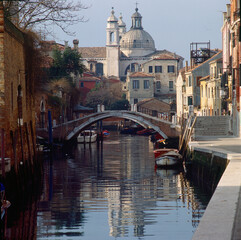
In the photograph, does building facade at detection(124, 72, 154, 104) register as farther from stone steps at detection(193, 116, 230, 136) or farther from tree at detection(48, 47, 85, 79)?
stone steps at detection(193, 116, 230, 136)

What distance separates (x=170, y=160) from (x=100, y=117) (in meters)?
20.4

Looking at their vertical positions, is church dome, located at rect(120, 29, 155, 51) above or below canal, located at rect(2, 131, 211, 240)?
above

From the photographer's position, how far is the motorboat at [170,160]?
85.8ft

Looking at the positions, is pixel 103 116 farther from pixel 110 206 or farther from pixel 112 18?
pixel 112 18

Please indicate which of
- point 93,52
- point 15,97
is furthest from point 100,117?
point 93,52

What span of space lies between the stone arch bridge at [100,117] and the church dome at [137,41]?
234 ft

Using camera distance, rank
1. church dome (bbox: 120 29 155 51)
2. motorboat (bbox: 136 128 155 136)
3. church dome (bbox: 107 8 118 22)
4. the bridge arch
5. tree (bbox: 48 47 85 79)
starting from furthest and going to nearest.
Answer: church dome (bbox: 107 8 118 22), church dome (bbox: 120 29 155 51), motorboat (bbox: 136 128 155 136), the bridge arch, tree (bbox: 48 47 85 79)

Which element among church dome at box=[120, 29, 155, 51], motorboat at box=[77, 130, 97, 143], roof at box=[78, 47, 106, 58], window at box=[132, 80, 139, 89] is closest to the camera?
motorboat at box=[77, 130, 97, 143]

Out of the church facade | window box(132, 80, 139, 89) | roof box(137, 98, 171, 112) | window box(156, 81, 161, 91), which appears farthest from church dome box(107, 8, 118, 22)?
roof box(137, 98, 171, 112)

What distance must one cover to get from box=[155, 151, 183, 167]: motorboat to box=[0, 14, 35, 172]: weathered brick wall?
6896 millimetres

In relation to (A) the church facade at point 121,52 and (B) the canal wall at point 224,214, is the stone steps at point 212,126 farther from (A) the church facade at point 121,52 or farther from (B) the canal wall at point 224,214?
(A) the church facade at point 121,52

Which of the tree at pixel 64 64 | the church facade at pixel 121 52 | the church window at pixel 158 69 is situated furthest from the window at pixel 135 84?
the tree at pixel 64 64

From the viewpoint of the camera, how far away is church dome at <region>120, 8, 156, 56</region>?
4606 inches

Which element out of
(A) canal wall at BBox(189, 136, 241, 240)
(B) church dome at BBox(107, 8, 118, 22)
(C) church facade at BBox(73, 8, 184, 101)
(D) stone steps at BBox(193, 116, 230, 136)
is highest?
(B) church dome at BBox(107, 8, 118, 22)
